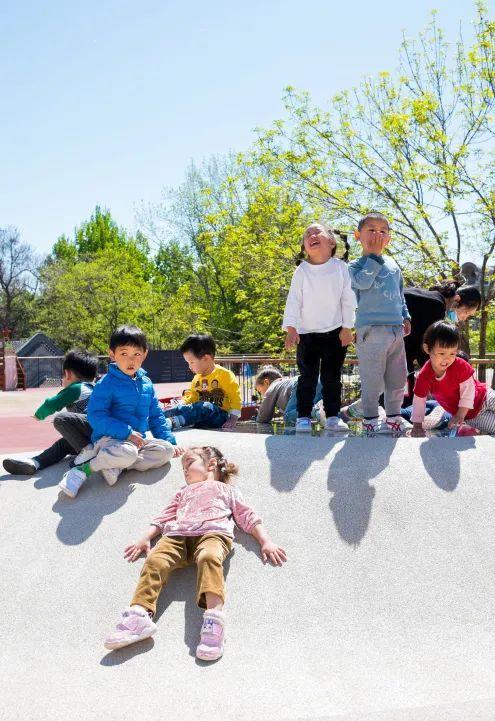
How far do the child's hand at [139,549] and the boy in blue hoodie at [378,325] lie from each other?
2.43m

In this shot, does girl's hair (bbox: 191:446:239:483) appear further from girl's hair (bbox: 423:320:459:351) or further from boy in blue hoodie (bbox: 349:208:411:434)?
girl's hair (bbox: 423:320:459:351)

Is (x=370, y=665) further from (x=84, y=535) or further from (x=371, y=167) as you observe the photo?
(x=371, y=167)

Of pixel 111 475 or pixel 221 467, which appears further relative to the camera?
pixel 111 475

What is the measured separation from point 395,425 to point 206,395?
191 cm

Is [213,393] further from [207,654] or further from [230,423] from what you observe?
[207,654]

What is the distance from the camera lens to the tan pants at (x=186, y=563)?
3.45m

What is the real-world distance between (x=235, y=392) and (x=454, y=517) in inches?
109

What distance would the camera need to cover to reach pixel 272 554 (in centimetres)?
390

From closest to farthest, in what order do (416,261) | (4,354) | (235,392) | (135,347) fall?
(135,347), (235,392), (416,261), (4,354)

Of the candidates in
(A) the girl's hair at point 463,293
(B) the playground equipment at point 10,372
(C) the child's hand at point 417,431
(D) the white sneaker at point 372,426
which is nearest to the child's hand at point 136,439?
(D) the white sneaker at point 372,426

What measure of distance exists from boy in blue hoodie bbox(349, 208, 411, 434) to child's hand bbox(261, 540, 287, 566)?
1.99 metres

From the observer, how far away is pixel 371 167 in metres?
12.6

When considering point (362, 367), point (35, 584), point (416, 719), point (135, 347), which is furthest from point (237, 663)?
point (362, 367)

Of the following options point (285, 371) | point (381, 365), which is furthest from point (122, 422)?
point (285, 371)
